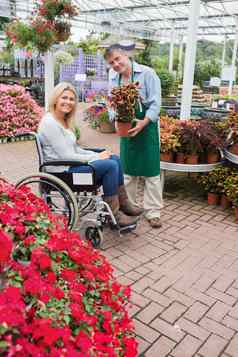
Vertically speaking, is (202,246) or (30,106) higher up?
(30,106)

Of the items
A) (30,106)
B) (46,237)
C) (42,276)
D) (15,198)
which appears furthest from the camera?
(30,106)

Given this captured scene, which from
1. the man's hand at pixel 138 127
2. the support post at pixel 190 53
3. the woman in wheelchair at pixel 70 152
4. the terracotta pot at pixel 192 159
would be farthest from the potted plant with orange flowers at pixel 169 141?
the woman in wheelchair at pixel 70 152

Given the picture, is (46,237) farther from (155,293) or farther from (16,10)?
(16,10)

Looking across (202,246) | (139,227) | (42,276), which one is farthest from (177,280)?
(42,276)

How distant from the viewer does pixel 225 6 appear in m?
13.7

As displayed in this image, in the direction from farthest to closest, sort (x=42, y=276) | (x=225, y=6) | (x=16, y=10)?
1. (x=16, y=10)
2. (x=225, y=6)
3. (x=42, y=276)

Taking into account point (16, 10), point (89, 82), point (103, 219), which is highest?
point (16, 10)

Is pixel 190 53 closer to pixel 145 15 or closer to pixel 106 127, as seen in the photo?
pixel 106 127

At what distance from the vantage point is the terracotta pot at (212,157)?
155 inches

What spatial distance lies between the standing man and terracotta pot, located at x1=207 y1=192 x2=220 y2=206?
0.83m

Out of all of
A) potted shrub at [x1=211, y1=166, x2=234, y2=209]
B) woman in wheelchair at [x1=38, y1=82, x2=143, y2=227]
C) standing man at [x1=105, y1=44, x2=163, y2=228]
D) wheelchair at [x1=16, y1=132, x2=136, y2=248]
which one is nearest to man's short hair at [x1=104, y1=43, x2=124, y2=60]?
standing man at [x1=105, y1=44, x2=163, y2=228]

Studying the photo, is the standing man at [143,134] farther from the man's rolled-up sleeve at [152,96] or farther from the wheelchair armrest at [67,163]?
the wheelchair armrest at [67,163]

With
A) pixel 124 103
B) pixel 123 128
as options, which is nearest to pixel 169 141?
pixel 123 128

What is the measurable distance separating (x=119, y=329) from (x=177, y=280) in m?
1.32
